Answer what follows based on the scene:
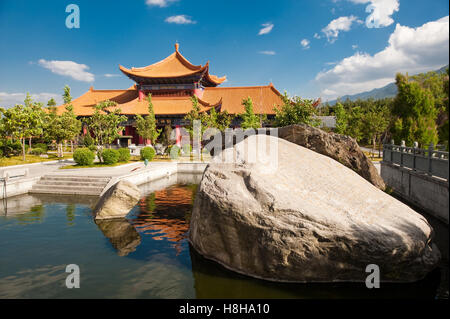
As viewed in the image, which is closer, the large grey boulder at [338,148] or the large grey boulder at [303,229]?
the large grey boulder at [303,229]

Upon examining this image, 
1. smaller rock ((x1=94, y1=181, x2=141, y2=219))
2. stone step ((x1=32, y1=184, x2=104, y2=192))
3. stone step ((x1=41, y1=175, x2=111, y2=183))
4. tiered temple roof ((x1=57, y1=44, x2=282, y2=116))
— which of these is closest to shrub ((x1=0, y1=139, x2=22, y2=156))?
tiered temple roof ((x1=57, y1=44, x2=282, y2=116))

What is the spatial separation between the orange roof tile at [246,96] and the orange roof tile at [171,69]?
264 cm

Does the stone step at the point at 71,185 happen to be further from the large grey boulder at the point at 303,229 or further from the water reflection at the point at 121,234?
the large grey boulder at the point at 303,229

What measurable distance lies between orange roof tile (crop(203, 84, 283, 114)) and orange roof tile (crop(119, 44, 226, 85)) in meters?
2.64

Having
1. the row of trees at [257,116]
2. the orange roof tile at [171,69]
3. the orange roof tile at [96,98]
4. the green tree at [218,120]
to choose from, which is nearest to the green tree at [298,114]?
the row of trees at [257,116]

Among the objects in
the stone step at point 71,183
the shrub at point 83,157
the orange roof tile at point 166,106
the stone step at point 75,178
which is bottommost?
the stone step at point 71,183

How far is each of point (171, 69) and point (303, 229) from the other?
34765 mm

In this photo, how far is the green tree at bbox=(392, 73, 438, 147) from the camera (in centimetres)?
1514

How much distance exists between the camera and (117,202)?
9.37 m

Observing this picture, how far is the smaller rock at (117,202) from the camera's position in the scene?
920 cm

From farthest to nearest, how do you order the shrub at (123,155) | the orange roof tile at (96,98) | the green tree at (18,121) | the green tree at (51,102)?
the orange roof tile at (96,98) < the green tree at (51,102) < the shrub at (123,155) < the green tree at (18,121)

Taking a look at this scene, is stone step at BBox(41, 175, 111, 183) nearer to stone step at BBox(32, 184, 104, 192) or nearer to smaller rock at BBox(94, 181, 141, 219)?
stone step at BBox(32, 184, 104, 192)

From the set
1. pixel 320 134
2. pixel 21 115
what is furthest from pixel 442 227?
pixel 21 115

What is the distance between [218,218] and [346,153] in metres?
5.43
